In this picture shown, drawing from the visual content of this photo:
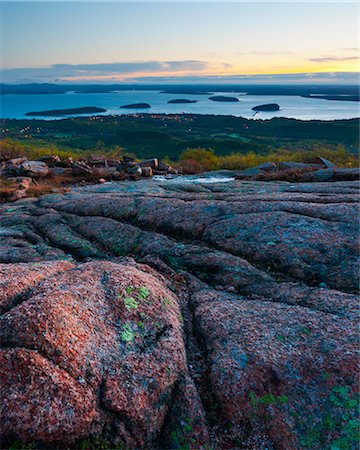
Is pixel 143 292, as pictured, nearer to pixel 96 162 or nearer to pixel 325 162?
pixel 96 162

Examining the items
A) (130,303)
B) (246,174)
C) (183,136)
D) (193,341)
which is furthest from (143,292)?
(183,136)

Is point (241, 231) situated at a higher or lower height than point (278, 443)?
higher

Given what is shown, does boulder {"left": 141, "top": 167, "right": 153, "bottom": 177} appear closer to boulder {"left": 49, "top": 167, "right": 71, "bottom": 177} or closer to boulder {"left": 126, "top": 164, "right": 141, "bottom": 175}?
boulder {"left": 126, "top": 164, "right": 141, "bottom": 175}

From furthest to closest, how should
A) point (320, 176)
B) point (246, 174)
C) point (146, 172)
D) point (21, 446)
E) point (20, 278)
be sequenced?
point (146, 172)
point (246, 174)
point (320, 176)
point (20, 278)
point (21, 446)

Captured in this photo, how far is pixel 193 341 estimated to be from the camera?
25.4ft

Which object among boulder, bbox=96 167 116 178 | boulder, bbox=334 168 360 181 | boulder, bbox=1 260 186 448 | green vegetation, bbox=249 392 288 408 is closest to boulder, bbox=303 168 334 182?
boulder, bbox=334 168 360 181

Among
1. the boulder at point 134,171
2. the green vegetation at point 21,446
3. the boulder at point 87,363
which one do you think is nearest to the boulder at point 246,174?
the boulder at point 134,171

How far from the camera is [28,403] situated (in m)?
5.10

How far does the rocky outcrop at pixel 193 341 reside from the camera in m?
5.48

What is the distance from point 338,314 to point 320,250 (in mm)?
3090

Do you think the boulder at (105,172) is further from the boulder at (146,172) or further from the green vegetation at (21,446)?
the green vegetation at (21,446)

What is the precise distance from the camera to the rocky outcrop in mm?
5480

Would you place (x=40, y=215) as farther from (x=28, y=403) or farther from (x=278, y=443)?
(x=278, y=443)

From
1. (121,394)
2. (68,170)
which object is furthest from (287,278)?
(68,170)
